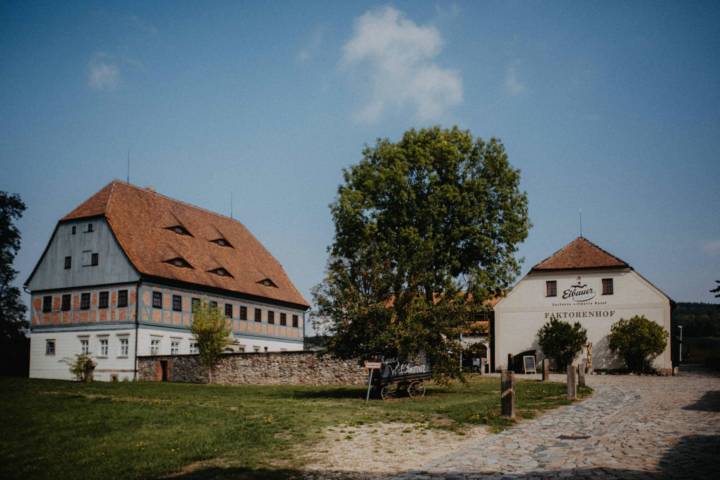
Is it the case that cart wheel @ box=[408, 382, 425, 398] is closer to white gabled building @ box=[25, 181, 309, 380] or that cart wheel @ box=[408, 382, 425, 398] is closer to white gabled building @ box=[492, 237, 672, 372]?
white gabled building @ box=[492, 237, 672, 372]

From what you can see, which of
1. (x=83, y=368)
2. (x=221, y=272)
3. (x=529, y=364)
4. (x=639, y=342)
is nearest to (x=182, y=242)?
(x=221, y=272)

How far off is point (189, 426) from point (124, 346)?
28.8 meters

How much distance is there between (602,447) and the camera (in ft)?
39.1

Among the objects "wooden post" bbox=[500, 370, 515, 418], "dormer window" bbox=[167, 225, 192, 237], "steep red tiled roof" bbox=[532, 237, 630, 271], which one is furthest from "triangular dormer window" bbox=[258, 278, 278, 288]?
"wooden post" bbox=[500, 370, 515, 418]

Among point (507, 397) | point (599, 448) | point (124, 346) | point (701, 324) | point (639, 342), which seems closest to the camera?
point (599, 448)

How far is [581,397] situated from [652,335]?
20122 mm

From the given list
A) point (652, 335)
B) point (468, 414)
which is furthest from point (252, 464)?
point (652, 335)

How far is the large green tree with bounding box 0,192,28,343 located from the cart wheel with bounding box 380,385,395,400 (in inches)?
1436

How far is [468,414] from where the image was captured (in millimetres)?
16844

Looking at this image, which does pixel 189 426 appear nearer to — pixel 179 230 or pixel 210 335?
pixel 210 335

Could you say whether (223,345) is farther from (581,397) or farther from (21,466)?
(21,466)

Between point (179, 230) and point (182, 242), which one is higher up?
point (179, 230)

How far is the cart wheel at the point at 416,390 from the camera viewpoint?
24234 millimetres

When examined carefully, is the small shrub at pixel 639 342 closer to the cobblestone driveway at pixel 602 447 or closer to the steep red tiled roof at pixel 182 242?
the cobblestone driveway at pixel 602 447
